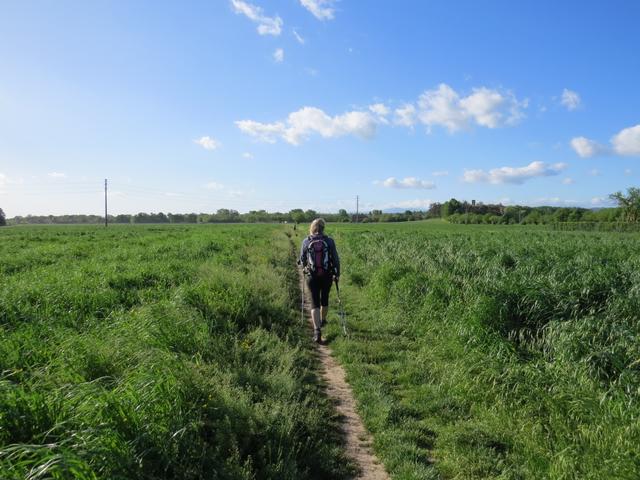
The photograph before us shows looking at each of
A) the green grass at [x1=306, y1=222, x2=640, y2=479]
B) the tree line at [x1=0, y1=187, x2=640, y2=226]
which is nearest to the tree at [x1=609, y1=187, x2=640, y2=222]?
the tree line at [x1=0, y1=187, x2=640, y2=226]

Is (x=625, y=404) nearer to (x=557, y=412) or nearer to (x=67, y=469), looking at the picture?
(x=557, y=412)

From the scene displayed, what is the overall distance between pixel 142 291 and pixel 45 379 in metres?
5.07

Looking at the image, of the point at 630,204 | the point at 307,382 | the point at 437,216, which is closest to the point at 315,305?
the point at 307,382

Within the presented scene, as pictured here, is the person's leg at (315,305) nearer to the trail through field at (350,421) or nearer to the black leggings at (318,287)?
the black leggings at (318,287)

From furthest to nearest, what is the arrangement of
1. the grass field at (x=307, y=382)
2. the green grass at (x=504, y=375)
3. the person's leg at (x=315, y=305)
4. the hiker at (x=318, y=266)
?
1. the hiker at (x=318, y=266)
2. the person's leg at (x=315, y=305)
3. the green grass at (x=504, y=375)
4. the grass field at (x=307, y=382)

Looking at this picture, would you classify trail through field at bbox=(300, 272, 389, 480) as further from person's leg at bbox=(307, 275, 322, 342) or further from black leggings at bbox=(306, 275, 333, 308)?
black leggings at bbox=(306, 275, 333, 308)

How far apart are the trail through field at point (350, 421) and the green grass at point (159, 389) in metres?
0.17

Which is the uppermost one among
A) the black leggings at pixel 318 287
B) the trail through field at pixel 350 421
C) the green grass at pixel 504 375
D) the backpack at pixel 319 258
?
the backpack at pixel 319 258

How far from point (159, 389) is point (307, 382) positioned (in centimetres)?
256

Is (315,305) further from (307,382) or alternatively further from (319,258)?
(307,382)

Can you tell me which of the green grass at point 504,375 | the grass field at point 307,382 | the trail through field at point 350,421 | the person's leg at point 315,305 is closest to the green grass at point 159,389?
the grass field at point 307,382

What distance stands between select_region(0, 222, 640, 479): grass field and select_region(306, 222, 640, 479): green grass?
1.0 inches

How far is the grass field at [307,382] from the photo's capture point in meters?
3.25

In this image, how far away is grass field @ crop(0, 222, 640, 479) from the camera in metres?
3.25
